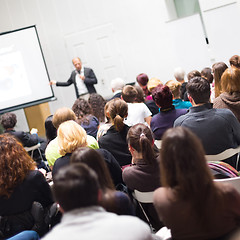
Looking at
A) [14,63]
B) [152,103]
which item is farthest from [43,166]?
[14,63]

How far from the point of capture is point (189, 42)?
6965 millimetres

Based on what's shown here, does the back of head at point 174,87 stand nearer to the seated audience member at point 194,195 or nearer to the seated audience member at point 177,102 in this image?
the seated audience member at point 177,102

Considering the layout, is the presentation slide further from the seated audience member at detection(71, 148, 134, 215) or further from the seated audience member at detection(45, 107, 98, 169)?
the seated audience member at detection(71, 148, 134, 215)

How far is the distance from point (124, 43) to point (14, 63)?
93.5 inches

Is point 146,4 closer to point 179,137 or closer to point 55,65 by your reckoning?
point 55,65

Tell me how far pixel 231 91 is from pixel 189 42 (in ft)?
14.0

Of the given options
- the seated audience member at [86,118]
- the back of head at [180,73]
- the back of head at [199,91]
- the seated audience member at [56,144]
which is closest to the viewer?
the back of head at [199,91]

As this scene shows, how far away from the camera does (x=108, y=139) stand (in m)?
2.84

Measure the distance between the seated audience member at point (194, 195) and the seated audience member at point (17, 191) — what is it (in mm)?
1090

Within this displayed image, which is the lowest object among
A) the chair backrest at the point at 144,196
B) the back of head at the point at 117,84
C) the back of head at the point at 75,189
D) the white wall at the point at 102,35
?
the chair backrest at the point at 144,196

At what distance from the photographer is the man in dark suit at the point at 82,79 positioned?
21.1 feet

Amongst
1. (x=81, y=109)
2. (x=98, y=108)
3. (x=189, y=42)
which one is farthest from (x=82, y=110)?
(x=189, y=42)

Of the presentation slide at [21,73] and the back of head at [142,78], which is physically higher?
the presentation slide at [21,73]

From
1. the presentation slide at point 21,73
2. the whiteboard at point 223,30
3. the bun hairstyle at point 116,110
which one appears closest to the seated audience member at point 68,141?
the bun hairstyle at point 116,110
